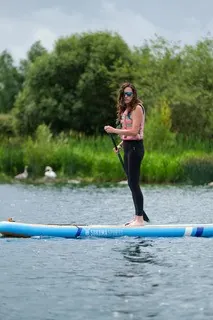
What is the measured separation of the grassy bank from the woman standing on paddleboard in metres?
16.2

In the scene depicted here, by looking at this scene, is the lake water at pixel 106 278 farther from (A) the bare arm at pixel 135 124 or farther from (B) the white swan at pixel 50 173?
(B) the white swan at pixel 50 173

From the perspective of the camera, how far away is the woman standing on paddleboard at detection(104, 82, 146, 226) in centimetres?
1303

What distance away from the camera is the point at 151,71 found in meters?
47.9

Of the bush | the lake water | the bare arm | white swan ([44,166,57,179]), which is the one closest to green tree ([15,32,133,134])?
white swan ([44,166,57,179])

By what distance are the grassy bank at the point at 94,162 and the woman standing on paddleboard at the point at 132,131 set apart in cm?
1618

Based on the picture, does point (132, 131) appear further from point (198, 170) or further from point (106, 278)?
point (198, 170)

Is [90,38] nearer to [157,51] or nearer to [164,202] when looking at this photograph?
[157,51]

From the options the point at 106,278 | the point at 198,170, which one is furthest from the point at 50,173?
the point at 106,278

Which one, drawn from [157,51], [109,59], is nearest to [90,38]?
[109,59]

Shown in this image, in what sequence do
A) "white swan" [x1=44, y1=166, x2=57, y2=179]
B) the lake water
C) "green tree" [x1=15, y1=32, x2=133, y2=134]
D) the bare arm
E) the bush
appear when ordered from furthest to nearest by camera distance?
"green tree" [x1=15, y1=32, x2=133, y2=134], "white swan" [x1=44, y1=166, x2=57, y2=179], the bush, the bare arm, the lake water

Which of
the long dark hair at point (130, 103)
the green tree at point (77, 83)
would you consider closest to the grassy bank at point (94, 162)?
the long dark hair at point (130, 103)

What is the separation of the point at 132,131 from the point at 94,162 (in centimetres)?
1815

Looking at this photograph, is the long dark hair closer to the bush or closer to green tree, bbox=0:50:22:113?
the bush

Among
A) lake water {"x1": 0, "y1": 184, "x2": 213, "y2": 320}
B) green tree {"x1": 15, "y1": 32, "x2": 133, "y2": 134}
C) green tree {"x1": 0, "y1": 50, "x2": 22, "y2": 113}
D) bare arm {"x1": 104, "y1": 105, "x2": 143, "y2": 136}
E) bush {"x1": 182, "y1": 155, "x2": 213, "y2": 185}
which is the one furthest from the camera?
green tree {"x1": 0, "y1": 50, "x2": 22, "y2": 113}
